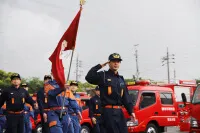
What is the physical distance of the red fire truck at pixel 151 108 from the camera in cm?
1210

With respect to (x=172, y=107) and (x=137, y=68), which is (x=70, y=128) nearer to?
(x=172, y=107)

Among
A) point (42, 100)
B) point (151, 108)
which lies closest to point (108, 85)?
point (42, 100)

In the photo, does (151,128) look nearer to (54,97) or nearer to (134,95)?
(134,95)

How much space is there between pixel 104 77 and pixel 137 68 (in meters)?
54.3

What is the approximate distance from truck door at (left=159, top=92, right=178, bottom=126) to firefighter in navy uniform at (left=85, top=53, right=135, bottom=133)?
6.61 meters

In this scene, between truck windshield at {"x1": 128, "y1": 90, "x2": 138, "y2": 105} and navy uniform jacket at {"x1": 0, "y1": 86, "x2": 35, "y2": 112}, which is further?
truck windshield at {"x1": 128, "y1": 90, "x2": 138, "y2": 105}

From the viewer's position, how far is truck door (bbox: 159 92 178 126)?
12.9 meters

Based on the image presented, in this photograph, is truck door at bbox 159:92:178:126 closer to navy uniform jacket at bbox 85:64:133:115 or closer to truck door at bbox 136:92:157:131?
truck door at bbox 136:92:157:131

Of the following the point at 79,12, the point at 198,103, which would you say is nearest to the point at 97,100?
the point at 198,103

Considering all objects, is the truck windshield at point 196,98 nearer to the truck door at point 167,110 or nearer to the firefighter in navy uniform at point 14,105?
the truck door at point 167,110

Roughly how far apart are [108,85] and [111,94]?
6.7 inches

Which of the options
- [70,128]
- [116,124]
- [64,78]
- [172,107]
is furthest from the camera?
[172,107]

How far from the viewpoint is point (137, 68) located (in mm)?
60469

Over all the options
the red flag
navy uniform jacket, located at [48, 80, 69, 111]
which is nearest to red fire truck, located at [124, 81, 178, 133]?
navy uniform jacket, located at [48, 80, 69, 111]
